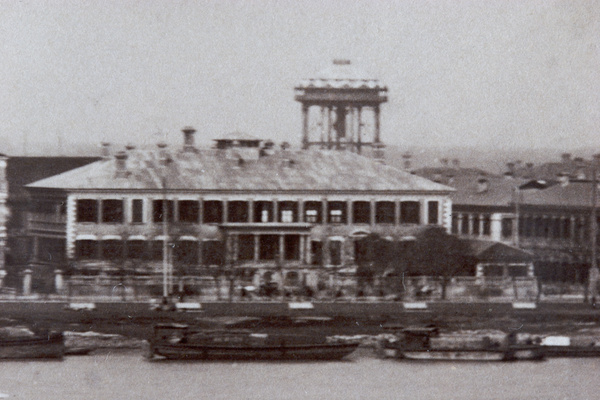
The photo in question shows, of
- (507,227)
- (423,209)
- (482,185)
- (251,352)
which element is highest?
(482,185)

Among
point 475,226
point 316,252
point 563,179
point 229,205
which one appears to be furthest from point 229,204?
point 563,179

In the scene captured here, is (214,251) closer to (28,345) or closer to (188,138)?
(188,138)

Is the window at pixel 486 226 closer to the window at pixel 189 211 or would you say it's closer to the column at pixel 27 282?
the window at pixel 189 211

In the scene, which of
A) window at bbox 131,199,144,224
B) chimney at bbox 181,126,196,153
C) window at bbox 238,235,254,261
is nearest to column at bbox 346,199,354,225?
window at bbox 238,235,254,261

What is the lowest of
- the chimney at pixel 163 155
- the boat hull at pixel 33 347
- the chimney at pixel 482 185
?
the boat hull at pixel 33 347

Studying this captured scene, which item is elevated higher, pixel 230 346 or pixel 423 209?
pixel 423 209

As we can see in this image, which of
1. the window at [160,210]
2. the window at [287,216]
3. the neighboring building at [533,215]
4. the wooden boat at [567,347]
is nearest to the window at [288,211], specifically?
the window at [287,216]

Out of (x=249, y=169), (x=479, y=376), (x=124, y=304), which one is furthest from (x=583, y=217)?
(x=124, y=304)

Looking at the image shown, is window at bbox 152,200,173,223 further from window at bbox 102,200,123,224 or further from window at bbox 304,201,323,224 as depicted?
window at bbox 304,201,323,224
